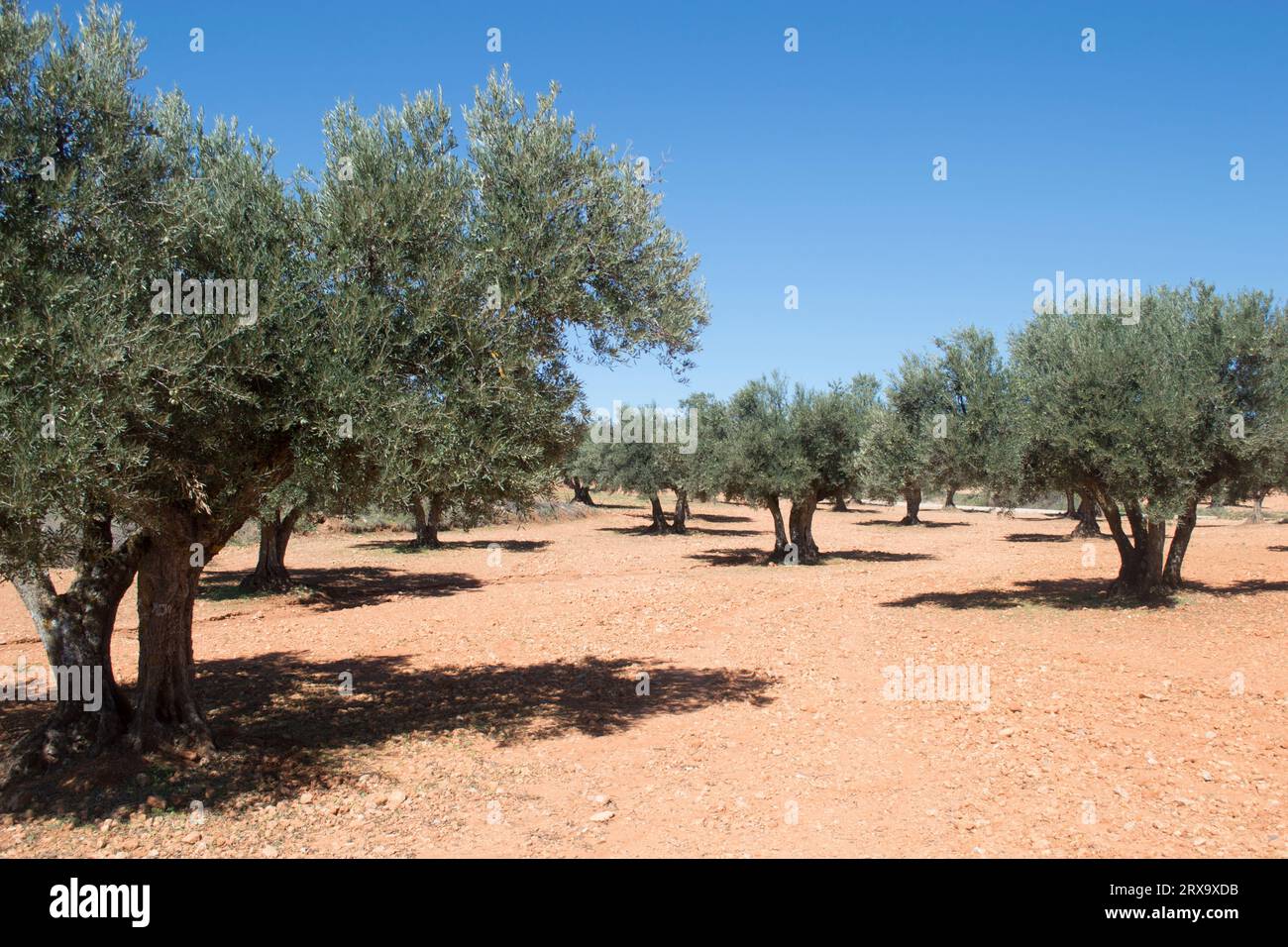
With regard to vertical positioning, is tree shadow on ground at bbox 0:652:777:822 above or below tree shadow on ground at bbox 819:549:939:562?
above

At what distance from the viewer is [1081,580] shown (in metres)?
23.5

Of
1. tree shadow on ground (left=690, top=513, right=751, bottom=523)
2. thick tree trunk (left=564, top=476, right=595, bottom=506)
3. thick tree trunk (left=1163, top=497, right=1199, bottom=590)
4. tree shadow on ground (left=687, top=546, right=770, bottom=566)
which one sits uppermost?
thick tree trunk (left=564, top=476, right=595, bottom=506)

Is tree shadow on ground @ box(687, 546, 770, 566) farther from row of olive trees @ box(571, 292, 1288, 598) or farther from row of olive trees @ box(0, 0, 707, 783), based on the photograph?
row of olive trees @ box(0, 0, 707, 783)

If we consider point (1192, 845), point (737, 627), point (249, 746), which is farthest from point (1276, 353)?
point (249, 746)

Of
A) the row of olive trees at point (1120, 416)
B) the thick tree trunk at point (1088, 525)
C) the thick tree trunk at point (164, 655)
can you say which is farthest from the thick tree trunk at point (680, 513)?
the thick tree trunk at point (164, 655)

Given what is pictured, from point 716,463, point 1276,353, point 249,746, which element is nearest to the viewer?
Result: point 249,746

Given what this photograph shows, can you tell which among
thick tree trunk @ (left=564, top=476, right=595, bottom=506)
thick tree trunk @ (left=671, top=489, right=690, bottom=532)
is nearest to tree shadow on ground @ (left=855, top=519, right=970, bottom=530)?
thick tree trunk @ (left=671, top=489, right=690, bottom=532)

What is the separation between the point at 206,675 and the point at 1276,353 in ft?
70.8

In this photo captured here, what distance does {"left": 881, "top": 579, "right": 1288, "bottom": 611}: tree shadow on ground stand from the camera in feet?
62.1

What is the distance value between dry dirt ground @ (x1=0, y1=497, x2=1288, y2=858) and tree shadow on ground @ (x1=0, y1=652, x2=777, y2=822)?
0.05 metres

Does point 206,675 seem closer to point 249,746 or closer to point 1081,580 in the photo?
point 249,746

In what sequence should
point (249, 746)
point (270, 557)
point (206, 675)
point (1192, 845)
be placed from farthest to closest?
point (270, 557) → point (206, 675) → point (249, 746) → point (1192, 845)

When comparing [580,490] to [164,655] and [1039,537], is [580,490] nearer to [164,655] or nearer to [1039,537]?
[1039,537]

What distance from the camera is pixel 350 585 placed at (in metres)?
25.4
